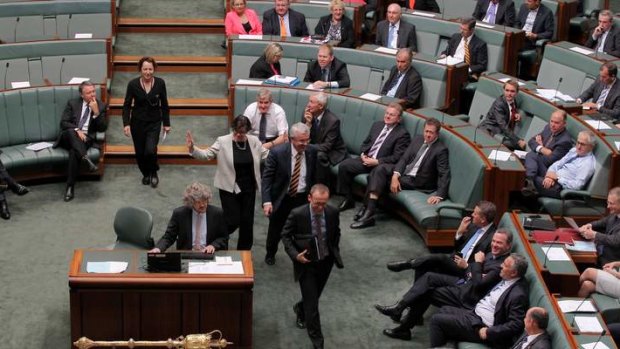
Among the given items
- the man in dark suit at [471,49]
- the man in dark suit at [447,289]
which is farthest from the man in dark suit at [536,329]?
the man in dark suit at [471,49]

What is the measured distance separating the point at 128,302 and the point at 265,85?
12.3 feet

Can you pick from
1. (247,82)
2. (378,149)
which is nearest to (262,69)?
(247,82)

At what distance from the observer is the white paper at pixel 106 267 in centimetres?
688

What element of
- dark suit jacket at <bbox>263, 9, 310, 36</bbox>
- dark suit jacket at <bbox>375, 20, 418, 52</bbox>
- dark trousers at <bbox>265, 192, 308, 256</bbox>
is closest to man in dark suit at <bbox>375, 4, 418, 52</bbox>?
dark suit jacket at <bbox>375, 20, 418, 52</bbox>

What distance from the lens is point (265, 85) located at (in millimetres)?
10148

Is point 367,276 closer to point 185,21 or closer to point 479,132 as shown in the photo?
point 479,132

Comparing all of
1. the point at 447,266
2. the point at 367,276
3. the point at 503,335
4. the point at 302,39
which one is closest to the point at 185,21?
the point at 302,39

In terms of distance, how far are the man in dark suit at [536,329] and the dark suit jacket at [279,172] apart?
8.01 feet

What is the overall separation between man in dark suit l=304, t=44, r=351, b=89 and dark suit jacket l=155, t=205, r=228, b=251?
127 inches

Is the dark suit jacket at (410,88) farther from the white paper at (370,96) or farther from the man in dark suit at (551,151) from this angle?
the man in dark suit at (551,151)

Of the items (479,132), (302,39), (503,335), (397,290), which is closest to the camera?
(503,335)

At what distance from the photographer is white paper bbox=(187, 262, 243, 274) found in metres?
6.95

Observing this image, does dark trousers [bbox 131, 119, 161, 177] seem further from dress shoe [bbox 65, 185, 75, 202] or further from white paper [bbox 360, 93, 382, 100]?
white paper [bbox 360, 93, 382, 100]

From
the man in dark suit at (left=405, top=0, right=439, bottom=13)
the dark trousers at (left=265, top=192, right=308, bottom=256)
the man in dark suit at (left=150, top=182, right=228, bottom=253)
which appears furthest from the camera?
the man in dark suit at (left=405, top=0, right=439, bottom=13)
